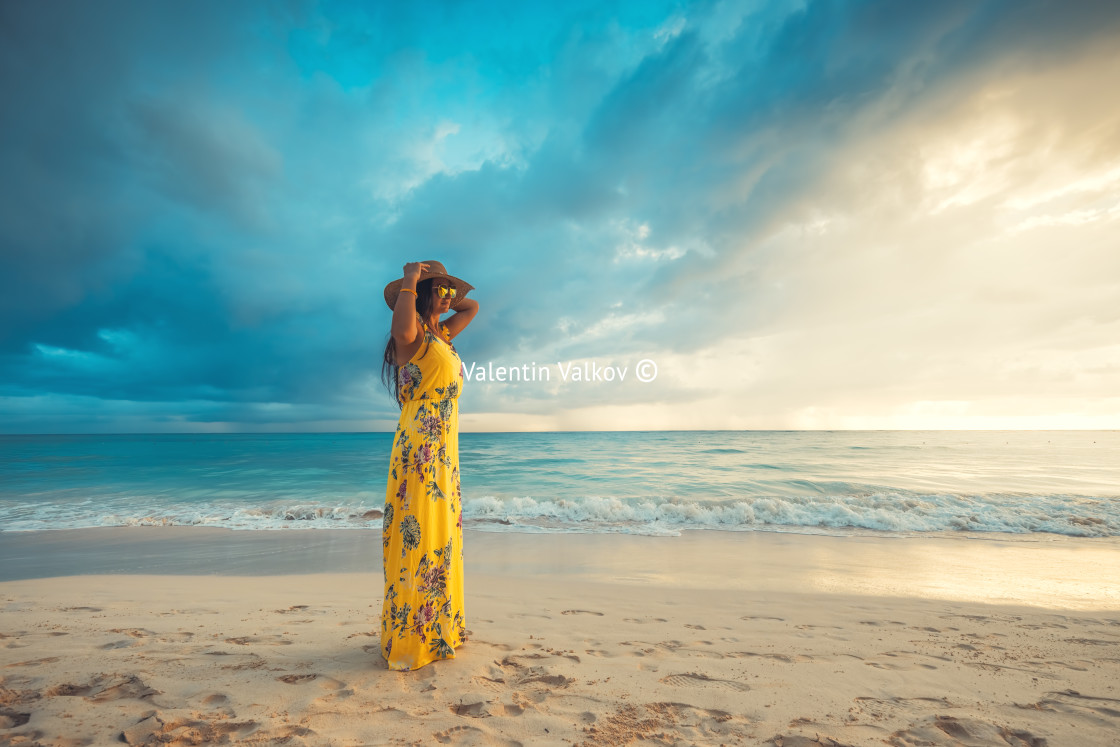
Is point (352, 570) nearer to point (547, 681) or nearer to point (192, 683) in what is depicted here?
point (192, 683)

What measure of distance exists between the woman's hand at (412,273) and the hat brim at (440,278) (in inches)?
3.4

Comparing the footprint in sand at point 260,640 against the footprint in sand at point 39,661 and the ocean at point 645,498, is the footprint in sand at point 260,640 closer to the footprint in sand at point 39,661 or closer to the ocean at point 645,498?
the footprint in sand at point 39,661

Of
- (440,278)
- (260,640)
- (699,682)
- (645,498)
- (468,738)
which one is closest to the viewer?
(468,738)

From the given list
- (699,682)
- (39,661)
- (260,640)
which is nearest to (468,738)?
(699,682)

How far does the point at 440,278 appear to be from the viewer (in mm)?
3273

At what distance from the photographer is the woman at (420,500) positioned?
2.97 meters

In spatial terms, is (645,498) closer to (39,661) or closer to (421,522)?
(421,522)

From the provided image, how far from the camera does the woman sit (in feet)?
9.75

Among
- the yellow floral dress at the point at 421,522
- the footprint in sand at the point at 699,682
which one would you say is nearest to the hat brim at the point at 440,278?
the yellow floral dress at the point at 421,522

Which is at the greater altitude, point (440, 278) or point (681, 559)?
point (440, 278)

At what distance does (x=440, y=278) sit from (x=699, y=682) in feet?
10.6

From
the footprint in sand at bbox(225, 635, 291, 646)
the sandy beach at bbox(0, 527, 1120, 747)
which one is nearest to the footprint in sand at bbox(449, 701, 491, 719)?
the sandy beach at bbox(0, 527, 1120, 747)

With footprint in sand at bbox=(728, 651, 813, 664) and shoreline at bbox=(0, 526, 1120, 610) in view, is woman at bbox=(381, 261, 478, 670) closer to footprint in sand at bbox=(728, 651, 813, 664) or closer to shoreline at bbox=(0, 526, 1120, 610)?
footprint in sand at bbox=(728, 651, 813, 664)

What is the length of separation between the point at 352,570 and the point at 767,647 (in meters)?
5.67
